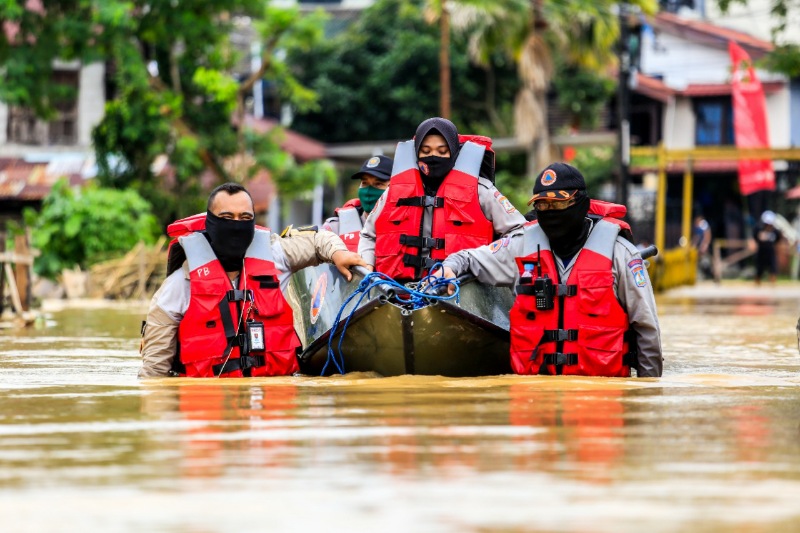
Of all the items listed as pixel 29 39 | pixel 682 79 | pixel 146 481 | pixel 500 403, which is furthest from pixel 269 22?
pixel 146 481

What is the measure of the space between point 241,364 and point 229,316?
Result: 0.31 metres

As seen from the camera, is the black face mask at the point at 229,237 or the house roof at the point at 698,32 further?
the house roof at the point at 698,32

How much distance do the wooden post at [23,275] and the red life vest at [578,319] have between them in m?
9.58

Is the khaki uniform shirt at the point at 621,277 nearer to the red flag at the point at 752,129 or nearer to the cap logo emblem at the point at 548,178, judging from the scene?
the cap logo emblem at the point at 548,178

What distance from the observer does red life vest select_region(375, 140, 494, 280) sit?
9445 millimetres

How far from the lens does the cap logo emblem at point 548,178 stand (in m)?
8.71

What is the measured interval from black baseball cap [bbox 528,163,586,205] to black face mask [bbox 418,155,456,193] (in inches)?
34.8

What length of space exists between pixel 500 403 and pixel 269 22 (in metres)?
21.7

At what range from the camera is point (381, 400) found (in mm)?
7273

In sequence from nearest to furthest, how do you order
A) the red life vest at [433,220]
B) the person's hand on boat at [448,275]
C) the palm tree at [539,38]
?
the person's hand on boat at [448,275]
the red life vest at [433,220]
the palm tree at [539,38]

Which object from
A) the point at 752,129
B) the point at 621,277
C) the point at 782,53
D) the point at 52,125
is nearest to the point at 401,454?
the point at 621,277

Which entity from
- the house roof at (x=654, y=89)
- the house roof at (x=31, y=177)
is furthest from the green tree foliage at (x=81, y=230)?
the house roof at (x=654, y=89)

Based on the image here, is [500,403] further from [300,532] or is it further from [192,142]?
[192,142]

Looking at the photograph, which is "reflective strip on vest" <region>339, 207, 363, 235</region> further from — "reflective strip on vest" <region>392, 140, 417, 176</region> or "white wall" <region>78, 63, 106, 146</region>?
"white wall" <region>78, 63, 106, 146</region>
